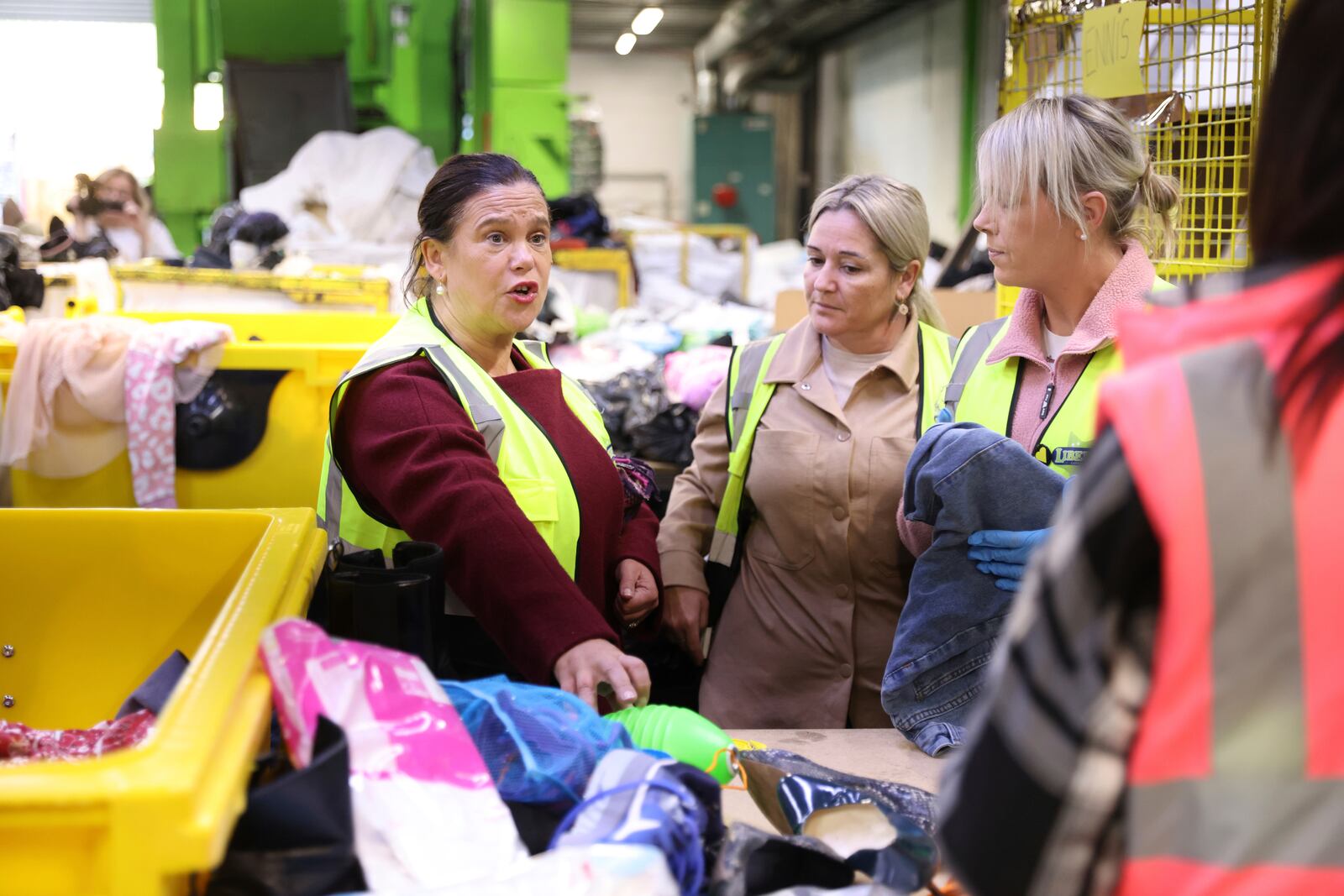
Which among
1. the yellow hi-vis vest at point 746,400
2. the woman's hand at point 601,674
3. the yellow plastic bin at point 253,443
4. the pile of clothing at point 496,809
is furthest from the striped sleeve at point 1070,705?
the yellow plastic bin at point 253,443

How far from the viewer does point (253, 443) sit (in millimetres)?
2939

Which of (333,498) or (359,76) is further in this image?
(359,76)

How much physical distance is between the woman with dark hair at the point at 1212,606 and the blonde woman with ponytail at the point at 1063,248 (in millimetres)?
1124

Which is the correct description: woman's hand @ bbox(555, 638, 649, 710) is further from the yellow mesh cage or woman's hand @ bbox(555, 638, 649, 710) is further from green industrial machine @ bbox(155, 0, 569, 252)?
green industrial machine @ bbox(155, 0, 569, 252)

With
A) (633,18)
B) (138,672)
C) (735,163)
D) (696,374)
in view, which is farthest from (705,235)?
(633,18)

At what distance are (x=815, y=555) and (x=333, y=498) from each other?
38.3 inches

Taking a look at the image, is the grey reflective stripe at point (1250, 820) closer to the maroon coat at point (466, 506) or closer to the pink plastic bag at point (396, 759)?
the pink plastic bag at point (396, 759)

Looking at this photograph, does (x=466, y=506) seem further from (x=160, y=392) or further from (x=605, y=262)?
(x=605, y=262)

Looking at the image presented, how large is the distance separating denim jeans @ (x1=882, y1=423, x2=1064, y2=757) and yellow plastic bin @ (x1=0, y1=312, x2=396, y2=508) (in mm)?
1599

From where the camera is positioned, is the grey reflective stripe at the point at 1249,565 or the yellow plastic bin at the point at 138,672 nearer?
the grey reflective stripe at the point at 1249,565

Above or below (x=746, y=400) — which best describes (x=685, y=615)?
below

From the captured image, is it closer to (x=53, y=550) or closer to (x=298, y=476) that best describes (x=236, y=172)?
(x=298, y=476)

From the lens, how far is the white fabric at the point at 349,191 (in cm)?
602

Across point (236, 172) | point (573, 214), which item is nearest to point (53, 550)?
point (573, 214)
